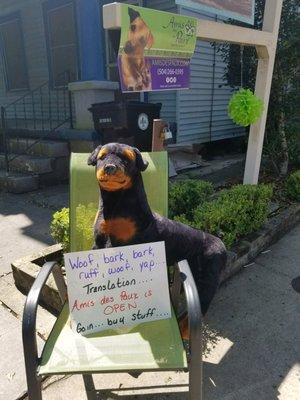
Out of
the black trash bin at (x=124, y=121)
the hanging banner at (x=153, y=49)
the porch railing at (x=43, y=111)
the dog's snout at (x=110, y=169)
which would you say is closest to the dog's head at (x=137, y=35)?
the hanging banner at (x=153, y=49)

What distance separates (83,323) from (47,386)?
56 centimetres

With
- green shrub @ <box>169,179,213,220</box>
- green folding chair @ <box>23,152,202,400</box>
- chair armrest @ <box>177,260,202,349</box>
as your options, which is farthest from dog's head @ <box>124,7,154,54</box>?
green shrub @ <box>169,179,213,220</box>

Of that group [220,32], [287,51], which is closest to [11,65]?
[287,51]

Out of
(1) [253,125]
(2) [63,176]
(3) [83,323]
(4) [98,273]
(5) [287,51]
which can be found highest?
(5) [287,51]

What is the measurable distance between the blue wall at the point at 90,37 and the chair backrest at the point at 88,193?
4194 mm

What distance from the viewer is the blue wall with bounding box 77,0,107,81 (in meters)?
5.93

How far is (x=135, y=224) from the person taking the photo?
6.87ft

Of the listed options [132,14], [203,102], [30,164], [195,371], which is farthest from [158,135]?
[203,102]

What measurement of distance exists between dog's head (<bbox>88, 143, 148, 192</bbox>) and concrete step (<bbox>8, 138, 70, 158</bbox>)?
4.50 metres

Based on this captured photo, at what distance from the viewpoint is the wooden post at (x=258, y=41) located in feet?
9.90

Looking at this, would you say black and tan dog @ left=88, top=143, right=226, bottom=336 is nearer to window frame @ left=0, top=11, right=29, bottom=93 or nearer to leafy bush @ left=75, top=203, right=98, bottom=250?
leafy bush @ left=75, top=203, right=98, bottom=250

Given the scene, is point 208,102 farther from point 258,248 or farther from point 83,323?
point 83,323

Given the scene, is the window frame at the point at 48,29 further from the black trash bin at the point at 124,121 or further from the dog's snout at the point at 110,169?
the dog's snout at the point at 110,169

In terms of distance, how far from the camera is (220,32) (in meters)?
3.06
